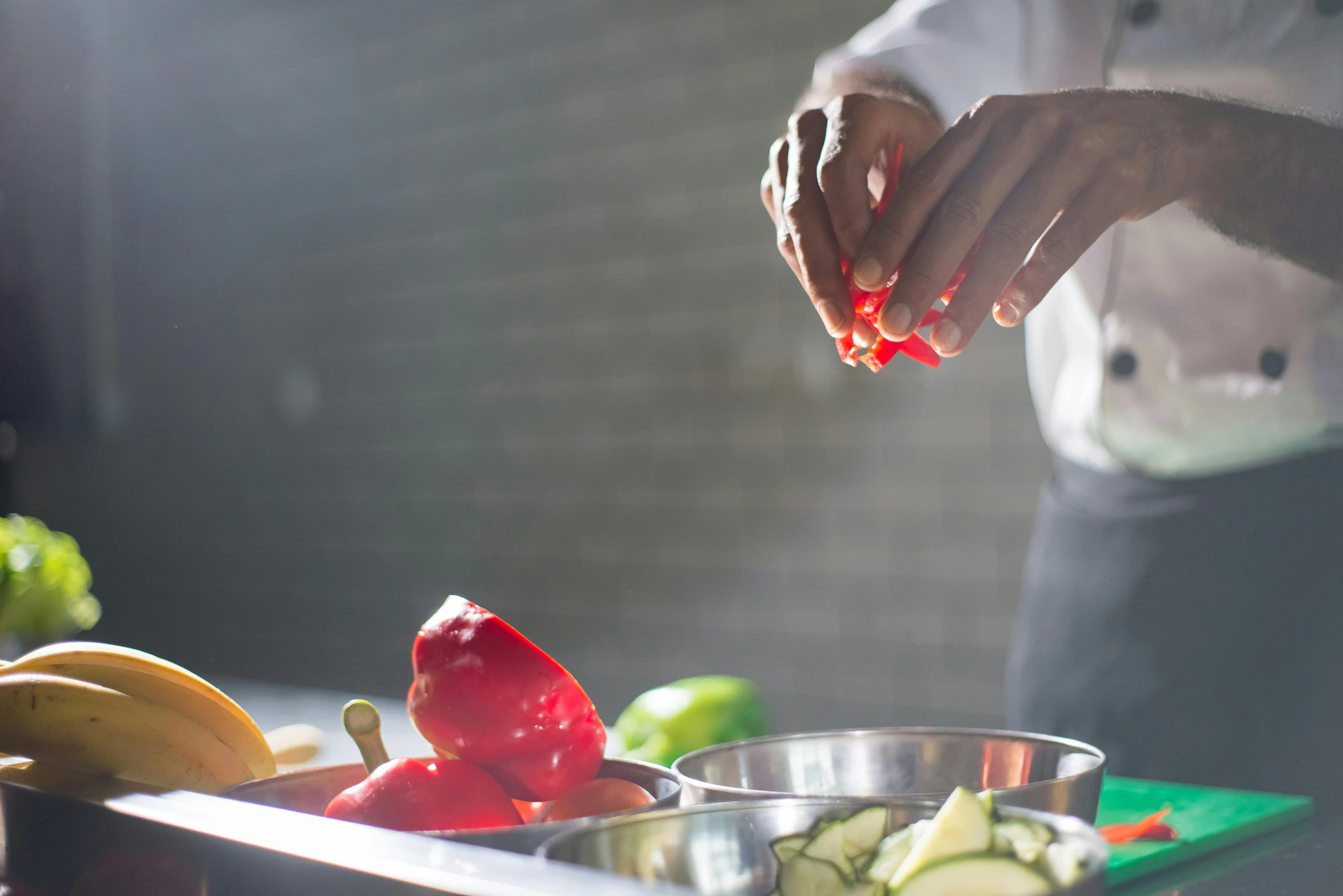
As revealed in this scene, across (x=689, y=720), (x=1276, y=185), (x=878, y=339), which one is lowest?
(x=689, y=720)

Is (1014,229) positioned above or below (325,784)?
above

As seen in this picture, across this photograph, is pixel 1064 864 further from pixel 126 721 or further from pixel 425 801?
pixel 126 721

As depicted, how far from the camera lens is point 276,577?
3.94 metres

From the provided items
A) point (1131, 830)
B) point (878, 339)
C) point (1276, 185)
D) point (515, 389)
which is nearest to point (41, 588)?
point (878, 339)

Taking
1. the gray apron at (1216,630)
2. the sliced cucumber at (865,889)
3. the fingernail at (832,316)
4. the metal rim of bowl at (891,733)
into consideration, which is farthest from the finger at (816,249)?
the gray apron at (1216,630)

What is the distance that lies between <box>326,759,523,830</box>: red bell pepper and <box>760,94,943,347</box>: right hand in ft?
0.91

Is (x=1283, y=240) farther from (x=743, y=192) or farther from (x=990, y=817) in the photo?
(x=743, y=192)

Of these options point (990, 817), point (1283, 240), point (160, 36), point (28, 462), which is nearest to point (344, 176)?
point (160, 36)

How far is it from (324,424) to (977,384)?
2149mm

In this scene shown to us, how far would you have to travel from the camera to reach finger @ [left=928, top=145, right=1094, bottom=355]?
2.07 ft

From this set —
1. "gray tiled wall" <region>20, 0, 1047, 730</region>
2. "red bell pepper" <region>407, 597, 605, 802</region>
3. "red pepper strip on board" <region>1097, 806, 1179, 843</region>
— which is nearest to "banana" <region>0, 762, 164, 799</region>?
"red bell pepper" <region>407, 597, 605, 802</region>

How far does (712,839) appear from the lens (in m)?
0.43

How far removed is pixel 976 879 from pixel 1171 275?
3.15 ft

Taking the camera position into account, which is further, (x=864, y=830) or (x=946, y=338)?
(x=946, y=338)
